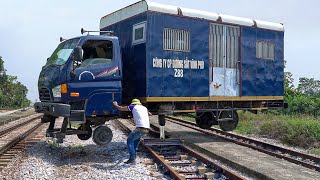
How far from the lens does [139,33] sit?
34.1ft

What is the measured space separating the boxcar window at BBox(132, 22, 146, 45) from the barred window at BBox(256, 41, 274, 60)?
180 inches

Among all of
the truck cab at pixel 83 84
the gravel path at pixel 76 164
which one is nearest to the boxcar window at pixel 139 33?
the truck cab at pixel 83 84

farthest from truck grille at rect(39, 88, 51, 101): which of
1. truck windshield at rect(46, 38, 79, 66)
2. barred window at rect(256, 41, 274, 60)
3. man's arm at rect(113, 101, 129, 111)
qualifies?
barred window at rect(256, 41, 274, 60)

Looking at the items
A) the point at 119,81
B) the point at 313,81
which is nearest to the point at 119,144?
the point at 119,81

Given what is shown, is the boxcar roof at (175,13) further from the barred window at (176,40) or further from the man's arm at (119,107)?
the man's arm at (119,107)

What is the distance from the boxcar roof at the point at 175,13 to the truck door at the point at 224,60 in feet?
0.87

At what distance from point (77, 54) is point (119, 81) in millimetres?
1418

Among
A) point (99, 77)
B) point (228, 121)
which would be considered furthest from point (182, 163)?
point (228, 121)

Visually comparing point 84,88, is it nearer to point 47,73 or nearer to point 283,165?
point 47,73

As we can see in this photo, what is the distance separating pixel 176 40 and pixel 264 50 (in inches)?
150

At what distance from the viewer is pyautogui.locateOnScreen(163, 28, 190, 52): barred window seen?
1052 centimetres

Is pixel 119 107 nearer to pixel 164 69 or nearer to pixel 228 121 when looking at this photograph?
pixel 164 69

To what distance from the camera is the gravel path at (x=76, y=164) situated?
23.8 ft

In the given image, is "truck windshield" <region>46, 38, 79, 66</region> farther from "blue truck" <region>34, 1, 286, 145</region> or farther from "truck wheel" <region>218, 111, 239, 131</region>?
"truck wheel" <region>218, 111, 239, 131</region>
